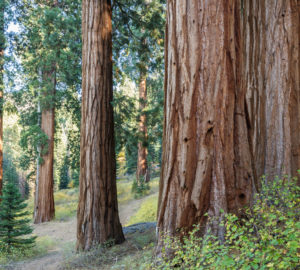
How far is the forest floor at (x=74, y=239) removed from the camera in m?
4.69

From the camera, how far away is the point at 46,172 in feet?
38.1

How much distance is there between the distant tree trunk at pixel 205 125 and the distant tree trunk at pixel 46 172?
30.8ft

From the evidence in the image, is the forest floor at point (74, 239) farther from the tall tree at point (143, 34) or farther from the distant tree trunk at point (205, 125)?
the tall tree at point (143, 34)

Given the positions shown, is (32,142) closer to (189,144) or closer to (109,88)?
(109,88)

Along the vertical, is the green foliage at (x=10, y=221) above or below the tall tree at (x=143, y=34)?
below

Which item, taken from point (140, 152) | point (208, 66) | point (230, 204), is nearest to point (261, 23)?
point (208, 66)

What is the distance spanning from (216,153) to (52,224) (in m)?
10.1

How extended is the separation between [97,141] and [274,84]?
3358 millimetres

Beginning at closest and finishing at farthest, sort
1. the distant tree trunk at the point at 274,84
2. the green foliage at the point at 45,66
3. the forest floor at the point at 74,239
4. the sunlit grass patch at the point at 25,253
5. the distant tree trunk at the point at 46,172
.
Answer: the distant tree trunk at the point at 274,84, the forest floor at the point at 74,239, the sunlit grass patch at the point at 25,253, the green foliage at the point at 45,66, the distant tree trunk at the point at 46,172

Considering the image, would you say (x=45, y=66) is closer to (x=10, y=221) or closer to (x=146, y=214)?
(x=10, y=221)

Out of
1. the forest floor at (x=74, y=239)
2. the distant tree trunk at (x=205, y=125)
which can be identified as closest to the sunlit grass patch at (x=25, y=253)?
the forest floor at (x=74, y=239)

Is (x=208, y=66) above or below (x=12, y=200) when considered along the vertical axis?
above

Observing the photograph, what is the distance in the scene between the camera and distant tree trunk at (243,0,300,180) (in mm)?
3945

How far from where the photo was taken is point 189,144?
2994 millimetres
